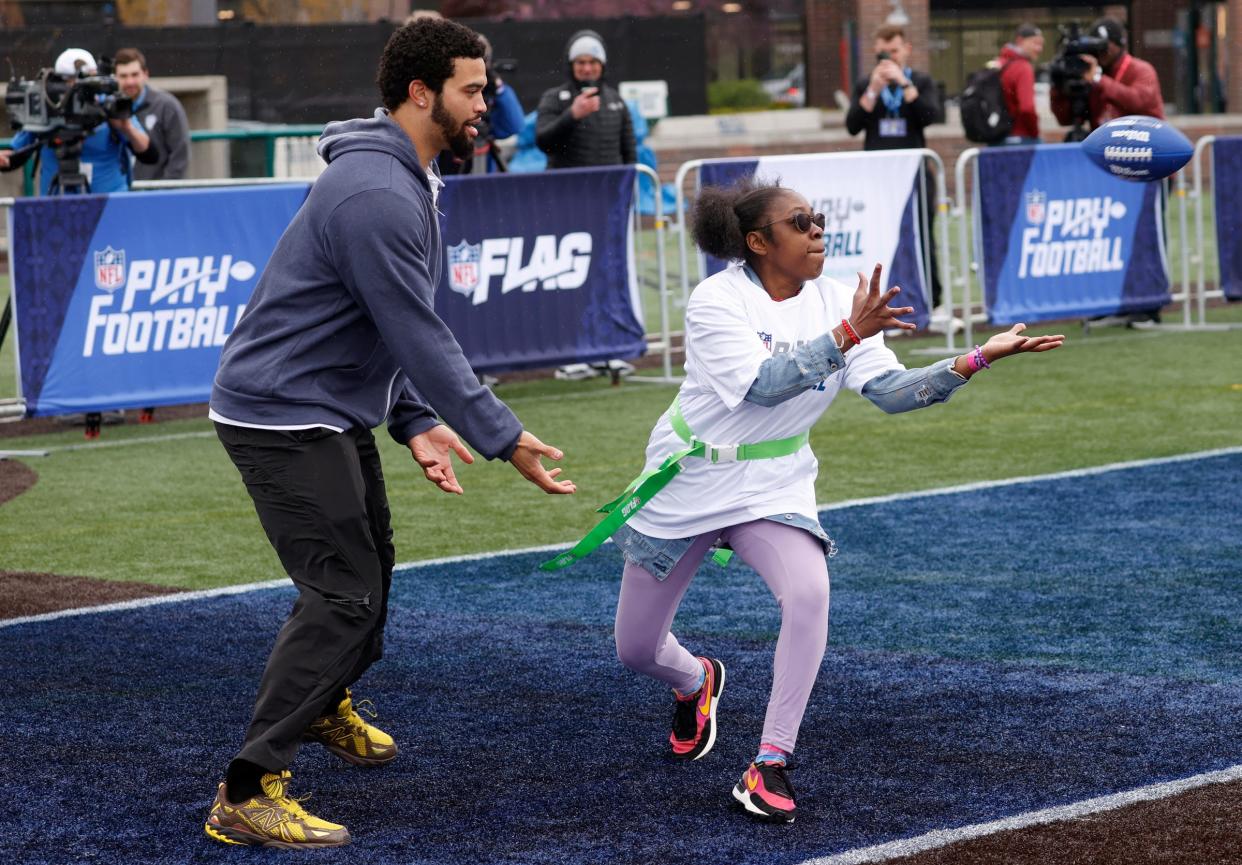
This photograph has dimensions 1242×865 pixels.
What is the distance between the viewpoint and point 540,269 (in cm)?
1312

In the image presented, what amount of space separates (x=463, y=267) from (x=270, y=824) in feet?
26.4

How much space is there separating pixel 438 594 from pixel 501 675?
4.41 ft

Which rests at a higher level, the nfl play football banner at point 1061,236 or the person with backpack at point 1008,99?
the person with backpack at point 1008,99

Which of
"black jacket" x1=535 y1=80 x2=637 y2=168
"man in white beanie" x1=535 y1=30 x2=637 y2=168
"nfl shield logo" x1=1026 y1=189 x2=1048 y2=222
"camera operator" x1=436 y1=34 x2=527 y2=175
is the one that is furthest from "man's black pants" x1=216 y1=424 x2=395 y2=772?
"nfl shield logo" x1=1026 y1=189 x2=1048 y2=222

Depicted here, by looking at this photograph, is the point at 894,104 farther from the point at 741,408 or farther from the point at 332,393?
the point at 332,393

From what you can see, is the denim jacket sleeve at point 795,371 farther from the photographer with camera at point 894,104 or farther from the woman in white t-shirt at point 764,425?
the photographer with camera at point 894,104

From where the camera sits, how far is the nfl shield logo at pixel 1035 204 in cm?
1499

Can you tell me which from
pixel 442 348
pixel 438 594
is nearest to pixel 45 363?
pixel 438 594

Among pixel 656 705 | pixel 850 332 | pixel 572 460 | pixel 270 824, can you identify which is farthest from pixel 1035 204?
pixel 270 824

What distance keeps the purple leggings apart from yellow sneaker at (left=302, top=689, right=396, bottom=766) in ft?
2.51

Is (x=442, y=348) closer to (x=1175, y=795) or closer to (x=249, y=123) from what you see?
(x=1175, y=795)

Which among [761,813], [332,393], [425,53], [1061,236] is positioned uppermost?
[425,53]

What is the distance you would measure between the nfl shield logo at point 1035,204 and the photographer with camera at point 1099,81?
1022 mm

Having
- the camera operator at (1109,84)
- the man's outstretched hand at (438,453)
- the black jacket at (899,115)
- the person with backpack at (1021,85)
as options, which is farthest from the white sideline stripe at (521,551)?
the person with backpack at (1021,85)
